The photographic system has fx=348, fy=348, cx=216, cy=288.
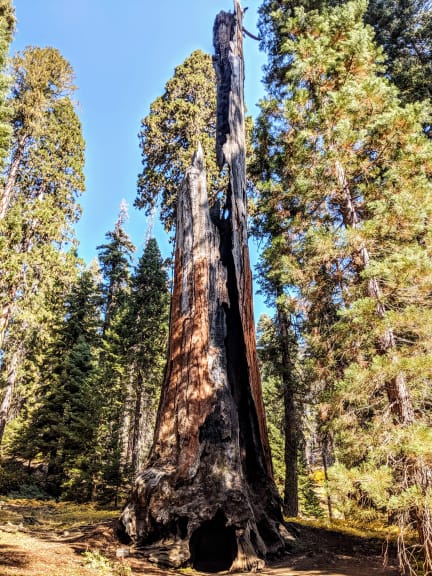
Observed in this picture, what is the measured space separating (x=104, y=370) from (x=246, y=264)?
12.7m

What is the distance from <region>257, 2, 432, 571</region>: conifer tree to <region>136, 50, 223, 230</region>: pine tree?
5.93 m

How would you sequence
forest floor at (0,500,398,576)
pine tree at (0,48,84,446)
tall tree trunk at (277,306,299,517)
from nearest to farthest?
forest floor at (0,500,398,576)
tall tree trunk at (277,306,299,517)
pine tree at (0,48,84,446)

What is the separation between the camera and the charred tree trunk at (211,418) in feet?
17.8

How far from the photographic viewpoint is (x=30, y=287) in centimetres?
1420

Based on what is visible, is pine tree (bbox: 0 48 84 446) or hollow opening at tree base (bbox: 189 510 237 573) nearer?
hollow opening at tree base (bbox: 189 510 237 573)

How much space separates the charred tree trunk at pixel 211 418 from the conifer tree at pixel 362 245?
1285 mm

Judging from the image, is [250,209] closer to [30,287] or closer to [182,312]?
[182,312]

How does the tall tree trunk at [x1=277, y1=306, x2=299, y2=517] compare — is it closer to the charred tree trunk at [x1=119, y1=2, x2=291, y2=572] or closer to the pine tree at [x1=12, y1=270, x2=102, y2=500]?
the charred tree trunk at [x1=119, y1=2, x2=291, y2=572]

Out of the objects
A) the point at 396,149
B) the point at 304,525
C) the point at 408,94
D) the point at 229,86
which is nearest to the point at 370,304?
the point at 396,149

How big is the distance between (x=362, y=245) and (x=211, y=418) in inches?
167

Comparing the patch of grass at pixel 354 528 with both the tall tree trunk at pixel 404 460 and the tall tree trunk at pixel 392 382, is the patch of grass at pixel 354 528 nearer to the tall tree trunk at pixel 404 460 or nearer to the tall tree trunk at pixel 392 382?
the tall tree trunk at pixel 404 460

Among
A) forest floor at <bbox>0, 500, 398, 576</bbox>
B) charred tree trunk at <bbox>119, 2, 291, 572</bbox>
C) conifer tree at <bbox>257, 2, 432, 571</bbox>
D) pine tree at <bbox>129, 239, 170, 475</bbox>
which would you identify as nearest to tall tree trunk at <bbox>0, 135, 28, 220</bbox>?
pine tree at <bbox>129, 239, 170, 475</bbox>

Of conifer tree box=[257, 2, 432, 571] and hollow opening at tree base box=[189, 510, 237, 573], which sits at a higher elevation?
conifer tree box=[257, 2, 432, 571]

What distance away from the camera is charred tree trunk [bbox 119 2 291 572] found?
543 cm
